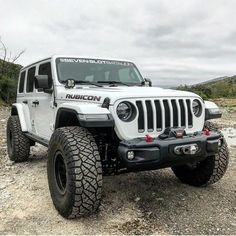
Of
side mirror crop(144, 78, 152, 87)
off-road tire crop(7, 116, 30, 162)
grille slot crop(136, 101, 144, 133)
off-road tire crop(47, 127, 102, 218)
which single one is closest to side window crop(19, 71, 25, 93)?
off-road tire crop(7, 116, 30, 162)

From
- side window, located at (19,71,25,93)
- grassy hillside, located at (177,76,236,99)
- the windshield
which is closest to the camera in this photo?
the windshield

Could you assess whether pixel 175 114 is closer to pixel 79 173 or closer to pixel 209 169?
pixel 209 169

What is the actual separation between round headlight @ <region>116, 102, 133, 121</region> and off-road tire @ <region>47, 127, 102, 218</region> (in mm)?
407

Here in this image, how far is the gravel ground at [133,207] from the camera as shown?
372 cm

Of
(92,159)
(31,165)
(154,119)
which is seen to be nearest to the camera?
(92,159)

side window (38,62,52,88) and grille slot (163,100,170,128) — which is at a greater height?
side window (38,62,52,88)

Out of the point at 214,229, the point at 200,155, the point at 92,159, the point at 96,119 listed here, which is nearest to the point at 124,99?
the point at 96,119

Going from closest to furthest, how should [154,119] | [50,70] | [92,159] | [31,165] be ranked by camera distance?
[92,159]
[154,119]
[50,70]
[31,165]

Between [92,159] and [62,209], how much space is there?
70cm

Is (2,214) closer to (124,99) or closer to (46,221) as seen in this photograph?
(46,221)

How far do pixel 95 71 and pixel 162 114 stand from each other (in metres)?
1.80

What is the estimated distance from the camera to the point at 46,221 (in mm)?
3881

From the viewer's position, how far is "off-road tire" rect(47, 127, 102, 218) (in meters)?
3.62

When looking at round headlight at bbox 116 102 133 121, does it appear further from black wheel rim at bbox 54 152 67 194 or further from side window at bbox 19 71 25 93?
side window at bbox 19 71 25 93
